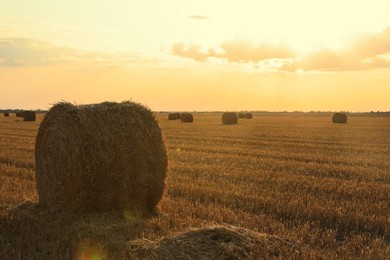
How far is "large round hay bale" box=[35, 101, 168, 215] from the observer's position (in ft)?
28.8

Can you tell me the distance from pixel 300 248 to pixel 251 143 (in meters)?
A: 17.9

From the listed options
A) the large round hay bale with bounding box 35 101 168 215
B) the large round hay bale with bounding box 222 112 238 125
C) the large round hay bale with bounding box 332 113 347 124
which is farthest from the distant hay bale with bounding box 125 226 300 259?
the large round hay bale with bounding box 332 113 347 124

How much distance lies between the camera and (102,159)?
28.7 feet

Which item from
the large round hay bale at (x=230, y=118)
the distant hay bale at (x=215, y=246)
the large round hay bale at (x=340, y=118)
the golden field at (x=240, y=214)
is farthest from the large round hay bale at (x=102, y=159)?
the large round hay bale at (x=340, y=118)

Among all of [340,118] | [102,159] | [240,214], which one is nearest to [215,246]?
[240,214]

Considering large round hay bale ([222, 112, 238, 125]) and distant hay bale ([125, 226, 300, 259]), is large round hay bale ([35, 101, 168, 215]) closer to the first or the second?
distant hay bale ([125, 226, 300, 259])

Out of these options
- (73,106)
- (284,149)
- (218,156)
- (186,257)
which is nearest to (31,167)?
(73,106)

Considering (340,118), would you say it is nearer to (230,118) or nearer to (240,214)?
(230,118)

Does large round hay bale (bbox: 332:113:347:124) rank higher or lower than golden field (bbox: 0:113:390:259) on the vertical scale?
higher

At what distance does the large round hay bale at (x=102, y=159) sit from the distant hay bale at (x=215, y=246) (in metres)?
2.07

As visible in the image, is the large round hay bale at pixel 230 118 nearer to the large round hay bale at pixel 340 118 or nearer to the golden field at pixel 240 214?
the large round hay bale at pixel 340 118

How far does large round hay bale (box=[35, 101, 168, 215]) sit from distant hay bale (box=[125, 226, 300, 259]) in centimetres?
207

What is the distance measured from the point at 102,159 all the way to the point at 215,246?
10.4 feet

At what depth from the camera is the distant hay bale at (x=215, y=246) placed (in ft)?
20.7
